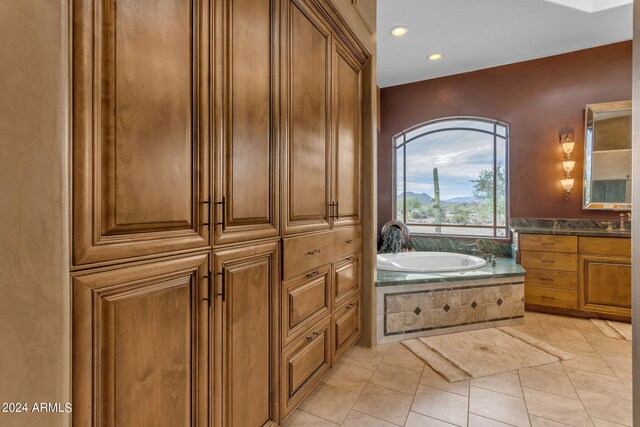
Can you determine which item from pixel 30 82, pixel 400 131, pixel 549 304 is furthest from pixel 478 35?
pixel 30 82

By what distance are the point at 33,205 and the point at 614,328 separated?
418 cm

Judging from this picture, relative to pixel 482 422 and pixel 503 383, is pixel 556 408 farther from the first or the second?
pixel 482 422

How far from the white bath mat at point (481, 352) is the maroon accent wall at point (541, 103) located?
1837mm

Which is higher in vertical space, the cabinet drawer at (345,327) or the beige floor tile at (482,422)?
the cabinet drawer at (345,327)

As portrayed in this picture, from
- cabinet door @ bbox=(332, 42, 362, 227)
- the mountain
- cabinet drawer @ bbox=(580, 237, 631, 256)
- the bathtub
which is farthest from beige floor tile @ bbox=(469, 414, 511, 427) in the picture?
the mountain

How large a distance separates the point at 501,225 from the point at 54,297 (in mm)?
4527

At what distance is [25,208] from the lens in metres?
0.62

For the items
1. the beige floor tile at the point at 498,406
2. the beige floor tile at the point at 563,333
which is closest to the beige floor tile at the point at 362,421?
the beige floor tile at the point at 498,406

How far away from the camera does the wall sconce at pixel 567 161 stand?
3.60m

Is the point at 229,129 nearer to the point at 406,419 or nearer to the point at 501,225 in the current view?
the point at 406,419

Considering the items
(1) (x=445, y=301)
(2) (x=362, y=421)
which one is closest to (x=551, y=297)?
(1) (x=445, y=301)

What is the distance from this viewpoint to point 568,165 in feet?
11.8

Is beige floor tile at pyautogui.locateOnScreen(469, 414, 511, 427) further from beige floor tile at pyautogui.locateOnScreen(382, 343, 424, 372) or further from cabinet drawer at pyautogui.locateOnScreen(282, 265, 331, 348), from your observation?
cabinet drawer at pyautogui.locateOnScreen(282, 265, 331, 348)

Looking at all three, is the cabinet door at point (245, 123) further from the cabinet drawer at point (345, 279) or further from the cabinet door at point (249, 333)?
the cabinet drawer at point (345, 279)
